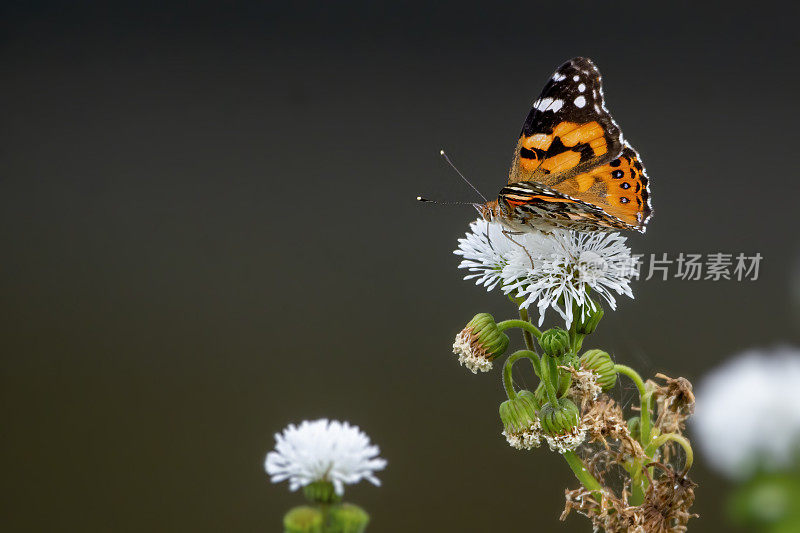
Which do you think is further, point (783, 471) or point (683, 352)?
point (683, 352)

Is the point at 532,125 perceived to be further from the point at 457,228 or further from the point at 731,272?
the point at 731,272

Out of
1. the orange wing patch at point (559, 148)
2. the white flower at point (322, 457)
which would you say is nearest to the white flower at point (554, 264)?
the orange wing patch at point (559, 148)

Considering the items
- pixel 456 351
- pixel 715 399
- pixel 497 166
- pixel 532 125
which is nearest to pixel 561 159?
pixel 532 125

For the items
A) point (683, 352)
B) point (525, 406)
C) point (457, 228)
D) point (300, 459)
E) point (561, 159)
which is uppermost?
point (457, 228)

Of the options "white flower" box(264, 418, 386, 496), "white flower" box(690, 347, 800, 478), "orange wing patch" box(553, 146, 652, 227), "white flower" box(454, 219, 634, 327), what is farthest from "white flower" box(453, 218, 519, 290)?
"white flower" box(690, 347, 800, 478)

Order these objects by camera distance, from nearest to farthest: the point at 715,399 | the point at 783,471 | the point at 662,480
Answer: the point at 662,480 → the point at 783,471 → the point at 715,399

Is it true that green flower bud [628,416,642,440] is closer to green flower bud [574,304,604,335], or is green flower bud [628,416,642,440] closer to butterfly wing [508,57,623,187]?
green flower bud [574,304,604,335]

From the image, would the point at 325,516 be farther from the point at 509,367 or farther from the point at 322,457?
the point at 509,367

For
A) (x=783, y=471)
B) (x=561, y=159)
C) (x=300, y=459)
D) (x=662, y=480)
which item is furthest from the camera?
(x=783, y=471)

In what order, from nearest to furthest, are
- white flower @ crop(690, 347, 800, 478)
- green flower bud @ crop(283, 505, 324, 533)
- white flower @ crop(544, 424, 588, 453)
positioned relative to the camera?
1. green flower bud @ crop(283, 505, 324, 533)
2. white flower @ crop(544, 424, 588, 453)
3. white flower @ crop(690, 347, 800, 478)
